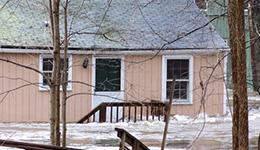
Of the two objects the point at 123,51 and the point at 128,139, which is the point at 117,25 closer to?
the point at 123,51

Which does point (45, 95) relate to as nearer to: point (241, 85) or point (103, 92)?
point (103, 92)

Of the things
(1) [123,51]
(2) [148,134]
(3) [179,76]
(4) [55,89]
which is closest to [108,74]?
(1) [123,51]

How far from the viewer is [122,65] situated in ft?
73.2

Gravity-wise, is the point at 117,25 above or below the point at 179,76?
above

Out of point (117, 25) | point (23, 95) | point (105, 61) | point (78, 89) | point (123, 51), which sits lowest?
point (23, 95)

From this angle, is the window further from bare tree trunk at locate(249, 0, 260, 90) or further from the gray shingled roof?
bare tree trunk at locate(249, 0, 260, 90)

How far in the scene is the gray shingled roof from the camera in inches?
846

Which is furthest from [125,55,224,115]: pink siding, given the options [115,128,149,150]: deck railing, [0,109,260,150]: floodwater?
A: [115,128,149,150]: deck railing

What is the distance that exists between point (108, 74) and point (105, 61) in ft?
1.63

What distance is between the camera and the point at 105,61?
73.3 feet

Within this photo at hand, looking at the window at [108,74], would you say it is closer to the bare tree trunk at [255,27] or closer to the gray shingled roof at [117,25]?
the gray shingled roof at [117,25]

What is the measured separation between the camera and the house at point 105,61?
69.1 ft

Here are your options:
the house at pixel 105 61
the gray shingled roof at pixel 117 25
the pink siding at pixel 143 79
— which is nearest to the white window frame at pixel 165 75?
the house at pixel 105 61

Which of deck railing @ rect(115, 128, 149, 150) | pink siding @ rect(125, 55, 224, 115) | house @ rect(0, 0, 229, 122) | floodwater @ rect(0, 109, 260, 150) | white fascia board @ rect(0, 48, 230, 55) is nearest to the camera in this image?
deck railing @ rect(115, 128, 149, 150)
